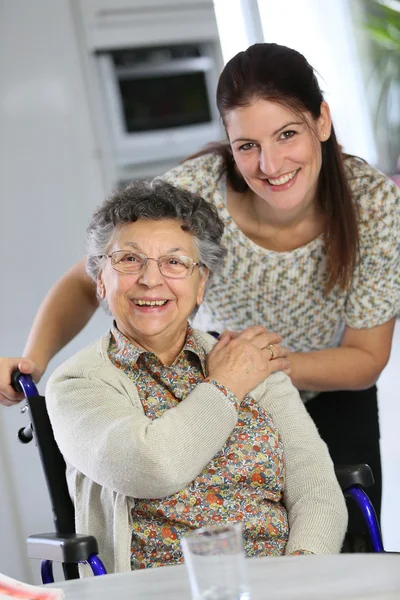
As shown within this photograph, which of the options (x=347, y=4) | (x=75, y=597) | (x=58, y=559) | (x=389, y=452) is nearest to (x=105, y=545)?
(x=58, y=559)

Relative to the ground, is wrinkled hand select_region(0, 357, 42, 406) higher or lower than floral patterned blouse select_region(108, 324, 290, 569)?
higher

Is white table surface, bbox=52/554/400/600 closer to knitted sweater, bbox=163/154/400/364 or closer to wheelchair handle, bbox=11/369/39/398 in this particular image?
wheelchair handle, bbox=11/369/39/398

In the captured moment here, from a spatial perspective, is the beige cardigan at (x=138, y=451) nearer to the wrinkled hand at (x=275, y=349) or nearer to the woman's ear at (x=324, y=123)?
the wrinkled hand at (x=275, y=349)

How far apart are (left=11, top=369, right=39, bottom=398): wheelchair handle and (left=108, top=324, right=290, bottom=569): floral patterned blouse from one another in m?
0.20

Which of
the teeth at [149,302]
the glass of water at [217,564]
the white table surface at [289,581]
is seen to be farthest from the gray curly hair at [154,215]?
the glass of water at [217,564]

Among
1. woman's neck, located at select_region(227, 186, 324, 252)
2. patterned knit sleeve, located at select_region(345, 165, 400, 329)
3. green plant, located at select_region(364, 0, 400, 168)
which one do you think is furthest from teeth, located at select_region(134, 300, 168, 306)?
green plant, located at select_region(364, 0, 400, 168)

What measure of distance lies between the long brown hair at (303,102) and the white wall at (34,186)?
69.5 inches

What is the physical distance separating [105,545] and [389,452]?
2416 mm

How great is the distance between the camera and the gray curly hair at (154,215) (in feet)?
5.78

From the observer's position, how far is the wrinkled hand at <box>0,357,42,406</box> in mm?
1889

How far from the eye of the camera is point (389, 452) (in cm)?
386

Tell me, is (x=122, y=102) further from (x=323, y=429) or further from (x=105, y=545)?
(x=105, y=545)

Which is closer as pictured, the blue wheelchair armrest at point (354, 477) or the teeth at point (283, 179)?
the blue wheelchair armrest at point (354, 477)

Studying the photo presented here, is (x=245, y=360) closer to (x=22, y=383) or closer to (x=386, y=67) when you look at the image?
(x=22, y=383)
